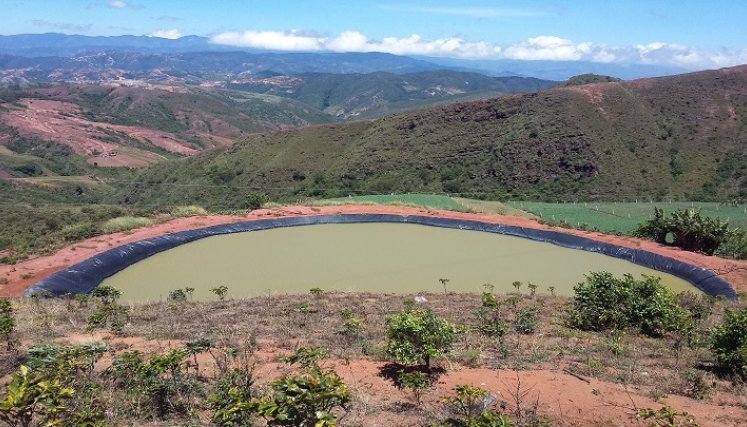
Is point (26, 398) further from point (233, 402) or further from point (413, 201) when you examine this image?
point (413, 201)

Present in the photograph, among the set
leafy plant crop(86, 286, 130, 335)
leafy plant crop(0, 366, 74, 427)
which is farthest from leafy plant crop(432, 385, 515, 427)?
leafy plant crop(86, 286, 130, 335)

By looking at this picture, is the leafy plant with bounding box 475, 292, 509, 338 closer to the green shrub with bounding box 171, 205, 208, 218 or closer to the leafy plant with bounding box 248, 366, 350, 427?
the leafy plant with bounding box 248, 366, 350, 427

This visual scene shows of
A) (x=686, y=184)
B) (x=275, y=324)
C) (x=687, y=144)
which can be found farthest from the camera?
(x=687, y=144)

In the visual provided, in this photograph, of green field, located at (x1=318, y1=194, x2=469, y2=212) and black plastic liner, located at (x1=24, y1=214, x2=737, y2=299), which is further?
green field, located at (x1=318, y1=194, x2=469, y2=212)

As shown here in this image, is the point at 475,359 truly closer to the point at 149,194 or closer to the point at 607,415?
the point at 607,415

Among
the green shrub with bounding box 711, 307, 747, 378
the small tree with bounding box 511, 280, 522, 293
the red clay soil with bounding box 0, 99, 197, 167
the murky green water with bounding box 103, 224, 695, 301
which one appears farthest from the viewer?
the red clay soil with bounding box 0, 99, 197, 167

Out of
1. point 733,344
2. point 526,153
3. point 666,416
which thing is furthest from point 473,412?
point 526,153

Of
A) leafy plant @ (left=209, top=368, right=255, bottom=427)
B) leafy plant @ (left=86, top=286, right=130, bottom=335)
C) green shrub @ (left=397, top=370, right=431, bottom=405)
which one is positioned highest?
leafy plant @ (left=209, top=368, right=255, bottom=427)

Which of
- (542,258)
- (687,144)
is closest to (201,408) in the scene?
(542,258)
